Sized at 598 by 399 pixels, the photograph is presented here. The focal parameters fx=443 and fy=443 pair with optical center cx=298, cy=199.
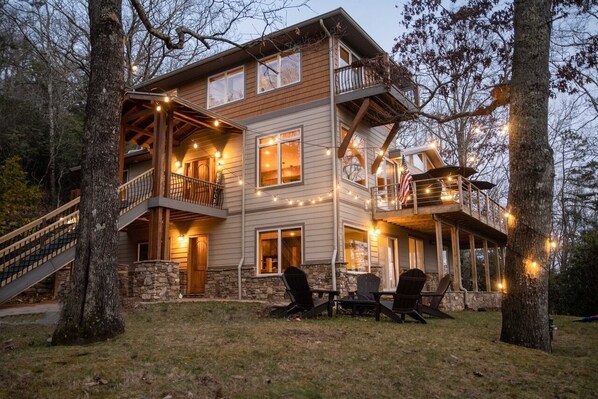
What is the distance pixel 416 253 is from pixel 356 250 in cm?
501

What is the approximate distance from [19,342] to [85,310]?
1130 mm

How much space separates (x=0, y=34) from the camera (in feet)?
73.7

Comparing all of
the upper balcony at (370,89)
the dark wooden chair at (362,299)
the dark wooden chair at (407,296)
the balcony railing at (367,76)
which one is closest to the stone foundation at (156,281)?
the dark wooden chair at (362,299)

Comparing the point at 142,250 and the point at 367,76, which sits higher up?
the point at 367,76

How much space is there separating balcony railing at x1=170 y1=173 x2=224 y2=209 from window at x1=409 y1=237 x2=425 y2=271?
7383 millimetres

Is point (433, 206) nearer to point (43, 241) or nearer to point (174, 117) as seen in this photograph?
point (174, 117)

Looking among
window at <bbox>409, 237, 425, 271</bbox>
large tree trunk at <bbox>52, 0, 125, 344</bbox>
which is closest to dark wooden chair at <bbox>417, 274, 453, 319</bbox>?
large tree trunk at <bbox>52, 0, 125, 344</bbox>

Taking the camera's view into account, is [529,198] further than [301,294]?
No

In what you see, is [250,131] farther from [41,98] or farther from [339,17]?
[41,98]

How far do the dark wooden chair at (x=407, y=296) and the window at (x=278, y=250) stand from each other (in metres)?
4.77

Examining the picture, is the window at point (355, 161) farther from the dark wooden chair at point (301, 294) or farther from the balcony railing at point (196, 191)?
the dark wooden chair at point (301, 294)

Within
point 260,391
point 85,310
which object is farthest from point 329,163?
point 260,391

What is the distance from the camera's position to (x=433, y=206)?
13.5 meters

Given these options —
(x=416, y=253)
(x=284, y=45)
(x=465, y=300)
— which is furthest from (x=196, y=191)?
(x=465, y=300)
